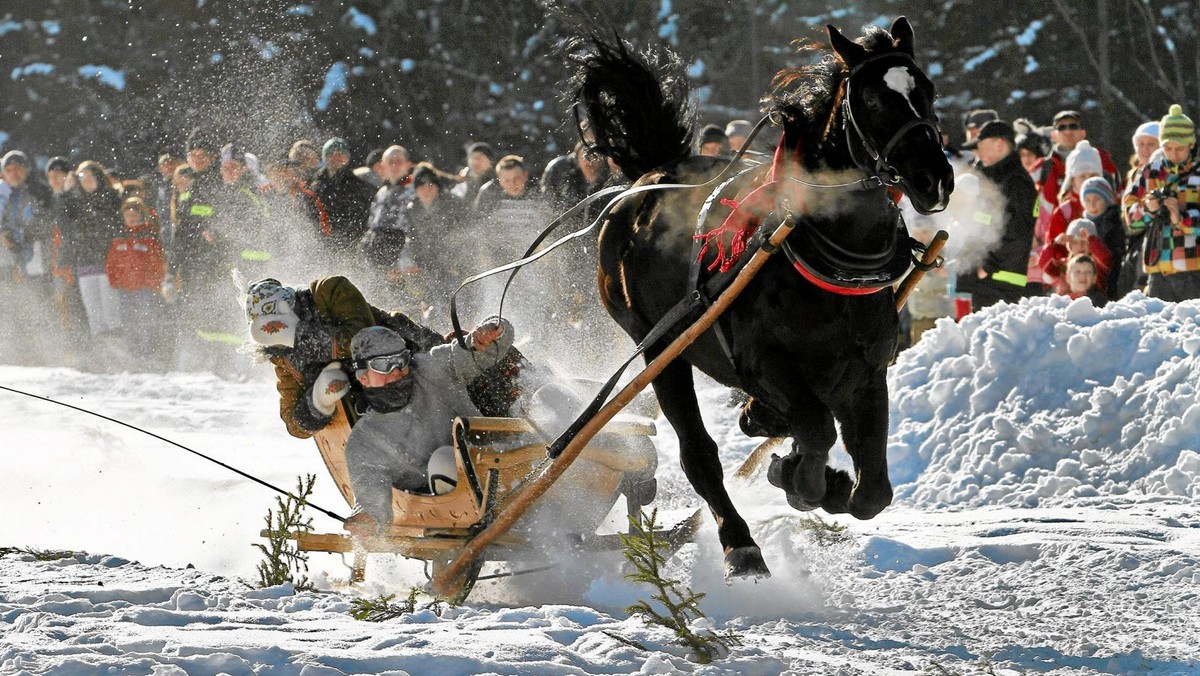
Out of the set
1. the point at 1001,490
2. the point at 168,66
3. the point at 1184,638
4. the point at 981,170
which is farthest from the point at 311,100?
the point at 1184,638

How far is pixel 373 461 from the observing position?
6.24m

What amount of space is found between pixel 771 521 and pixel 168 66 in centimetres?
1308

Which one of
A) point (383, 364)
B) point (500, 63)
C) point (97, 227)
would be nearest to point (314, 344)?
point (383, 364)

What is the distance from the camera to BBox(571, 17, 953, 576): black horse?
16.2 ft

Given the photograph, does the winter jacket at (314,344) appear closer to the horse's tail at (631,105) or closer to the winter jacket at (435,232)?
the horse's tail at (631,105)

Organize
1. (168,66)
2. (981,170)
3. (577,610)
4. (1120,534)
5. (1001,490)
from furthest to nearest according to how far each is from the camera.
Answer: (168,66), (981,170), (1001,490), (1120,534), (577,610)

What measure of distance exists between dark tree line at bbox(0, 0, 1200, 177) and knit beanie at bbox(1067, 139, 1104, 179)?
481cm

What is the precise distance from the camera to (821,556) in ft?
20.2

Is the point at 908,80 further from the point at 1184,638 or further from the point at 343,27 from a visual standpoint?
the point at 343,27

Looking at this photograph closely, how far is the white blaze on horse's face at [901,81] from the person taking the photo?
4895mm

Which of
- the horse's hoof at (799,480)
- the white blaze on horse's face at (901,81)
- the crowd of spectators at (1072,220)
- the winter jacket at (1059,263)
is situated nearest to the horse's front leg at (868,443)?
the horse's hoof at (799,480)

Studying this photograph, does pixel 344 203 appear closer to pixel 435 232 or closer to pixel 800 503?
pixel 435 232

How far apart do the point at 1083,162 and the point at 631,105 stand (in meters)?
4.36

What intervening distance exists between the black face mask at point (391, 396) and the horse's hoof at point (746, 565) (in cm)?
142
